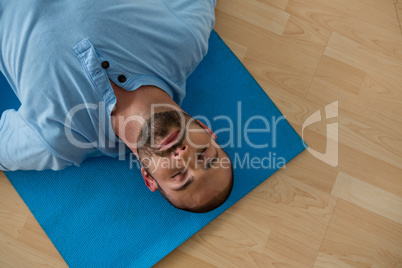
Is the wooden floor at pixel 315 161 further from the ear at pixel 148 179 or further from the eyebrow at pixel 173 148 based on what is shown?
the eyebrow at pixel 173 148

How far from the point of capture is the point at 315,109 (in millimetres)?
1097

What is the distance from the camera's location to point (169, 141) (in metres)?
0.77

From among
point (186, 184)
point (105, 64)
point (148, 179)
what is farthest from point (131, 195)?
point (105, 64)

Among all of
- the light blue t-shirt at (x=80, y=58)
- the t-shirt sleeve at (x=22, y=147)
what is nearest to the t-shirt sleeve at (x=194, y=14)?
the light blue t-shirt at (x=80, y=58)

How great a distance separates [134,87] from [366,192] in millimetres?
879

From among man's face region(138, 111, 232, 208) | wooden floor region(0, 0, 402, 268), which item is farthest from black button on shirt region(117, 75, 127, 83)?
wooden floor region(0, 0, 402, 268)

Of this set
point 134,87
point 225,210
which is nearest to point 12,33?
point 134,87

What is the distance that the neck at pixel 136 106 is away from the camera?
80cm

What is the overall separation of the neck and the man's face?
0.9 inches

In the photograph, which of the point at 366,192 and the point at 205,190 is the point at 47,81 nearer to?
the point at 205,190

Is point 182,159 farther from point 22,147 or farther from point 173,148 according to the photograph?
point 22,147

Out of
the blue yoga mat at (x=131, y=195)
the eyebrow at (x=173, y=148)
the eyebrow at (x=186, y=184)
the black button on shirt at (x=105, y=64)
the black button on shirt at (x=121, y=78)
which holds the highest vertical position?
the black button on shirt at (x=105, y=64)

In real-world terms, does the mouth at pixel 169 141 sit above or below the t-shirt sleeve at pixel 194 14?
below

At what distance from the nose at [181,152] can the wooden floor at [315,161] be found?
0.40m
